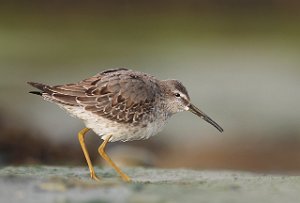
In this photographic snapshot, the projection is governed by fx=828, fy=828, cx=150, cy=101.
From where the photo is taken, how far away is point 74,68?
28.6 metres

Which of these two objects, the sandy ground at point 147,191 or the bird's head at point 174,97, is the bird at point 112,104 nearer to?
the bird's head at point 174,97

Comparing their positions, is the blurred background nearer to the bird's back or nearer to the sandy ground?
the bird's back

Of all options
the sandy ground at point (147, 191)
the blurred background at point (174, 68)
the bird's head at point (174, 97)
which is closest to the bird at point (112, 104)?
the bird's head at point (174, 97)

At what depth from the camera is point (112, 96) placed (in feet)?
39.2

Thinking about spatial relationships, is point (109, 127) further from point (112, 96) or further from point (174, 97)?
point (174, 97)

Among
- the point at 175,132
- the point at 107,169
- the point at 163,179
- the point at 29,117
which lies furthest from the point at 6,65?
the point at 163,179

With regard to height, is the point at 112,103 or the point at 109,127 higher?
the point at 112,103

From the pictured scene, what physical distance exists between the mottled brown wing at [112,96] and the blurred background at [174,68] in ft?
12.5

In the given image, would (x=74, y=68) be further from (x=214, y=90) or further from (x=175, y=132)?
(x=175, y=132)

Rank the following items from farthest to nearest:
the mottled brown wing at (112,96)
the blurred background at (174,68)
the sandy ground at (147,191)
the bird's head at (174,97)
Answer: the blurred background at (174,68) → the bird's head at (174,97) → the mottled brown wing at (112,96) → the sandy ground at (147,191)

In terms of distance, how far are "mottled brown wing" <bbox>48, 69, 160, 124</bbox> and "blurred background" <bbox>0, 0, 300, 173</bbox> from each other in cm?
382

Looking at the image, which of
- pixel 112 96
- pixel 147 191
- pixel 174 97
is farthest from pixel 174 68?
pixel 147 191

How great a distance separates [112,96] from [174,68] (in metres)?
16.0

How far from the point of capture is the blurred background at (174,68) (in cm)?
1859
